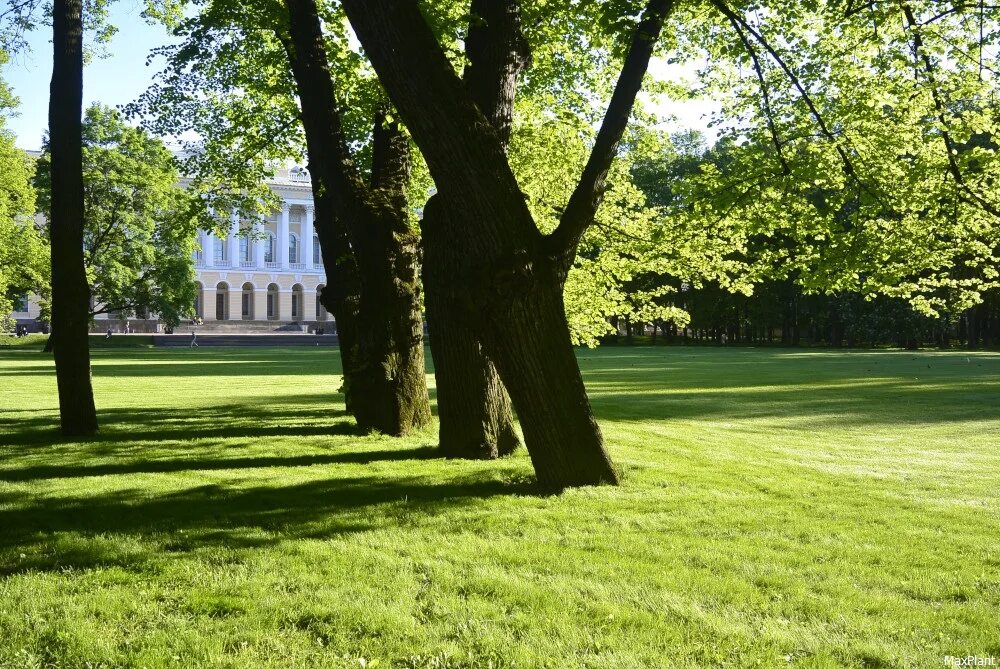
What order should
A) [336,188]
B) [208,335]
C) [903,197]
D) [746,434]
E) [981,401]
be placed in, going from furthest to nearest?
[208,335] → [981,401] → [746,434] → [336,188] → [903,197]

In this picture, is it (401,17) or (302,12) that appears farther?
(302,12)

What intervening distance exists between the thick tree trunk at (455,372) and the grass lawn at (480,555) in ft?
1.32

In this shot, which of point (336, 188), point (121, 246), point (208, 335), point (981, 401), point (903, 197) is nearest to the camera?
point (903, 197)

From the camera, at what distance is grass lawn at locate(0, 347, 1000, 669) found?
12.0 feet

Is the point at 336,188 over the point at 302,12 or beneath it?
beneath

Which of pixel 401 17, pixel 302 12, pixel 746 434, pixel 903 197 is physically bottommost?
pixel 746 434

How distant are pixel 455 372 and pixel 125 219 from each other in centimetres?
4041

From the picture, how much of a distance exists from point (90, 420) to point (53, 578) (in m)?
7.25

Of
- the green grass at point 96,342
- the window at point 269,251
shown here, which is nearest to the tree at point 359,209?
the green grass at point 96,342

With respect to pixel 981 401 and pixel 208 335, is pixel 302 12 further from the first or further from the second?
pixel 208 335

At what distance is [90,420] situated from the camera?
1130 centimetres

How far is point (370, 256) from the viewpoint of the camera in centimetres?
1075

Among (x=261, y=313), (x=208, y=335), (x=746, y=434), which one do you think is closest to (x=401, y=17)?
(x=746, y=434)

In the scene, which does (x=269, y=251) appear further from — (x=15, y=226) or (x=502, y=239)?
(x=502, y=239)
